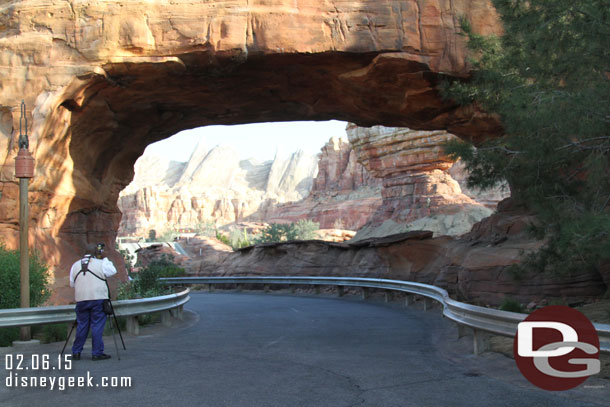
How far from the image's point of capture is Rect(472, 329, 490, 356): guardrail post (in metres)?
8.02

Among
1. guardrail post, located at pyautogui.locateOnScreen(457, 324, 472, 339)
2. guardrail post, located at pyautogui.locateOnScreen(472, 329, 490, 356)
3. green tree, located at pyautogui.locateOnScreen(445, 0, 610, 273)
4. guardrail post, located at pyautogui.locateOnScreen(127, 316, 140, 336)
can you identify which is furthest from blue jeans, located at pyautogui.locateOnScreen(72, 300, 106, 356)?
green tree, located at pyautogui.locateOnScreen(445, 0, 610, 273)

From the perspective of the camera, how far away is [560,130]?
27.7 feet

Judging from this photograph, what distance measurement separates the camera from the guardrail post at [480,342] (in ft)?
26.3

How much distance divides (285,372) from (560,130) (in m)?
5.22

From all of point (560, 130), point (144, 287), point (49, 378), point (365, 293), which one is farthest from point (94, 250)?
point (365, 293)

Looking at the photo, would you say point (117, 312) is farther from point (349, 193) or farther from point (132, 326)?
point (349, 193)

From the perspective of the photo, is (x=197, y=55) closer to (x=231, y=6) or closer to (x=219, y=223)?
(x=231, y=6)

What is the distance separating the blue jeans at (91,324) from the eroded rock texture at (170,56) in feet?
23.9

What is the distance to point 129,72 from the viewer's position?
14.4 meters

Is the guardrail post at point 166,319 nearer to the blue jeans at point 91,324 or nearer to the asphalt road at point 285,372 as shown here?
the asphalt road at point 285,372

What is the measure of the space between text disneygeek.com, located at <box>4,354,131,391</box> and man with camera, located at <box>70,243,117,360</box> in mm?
348

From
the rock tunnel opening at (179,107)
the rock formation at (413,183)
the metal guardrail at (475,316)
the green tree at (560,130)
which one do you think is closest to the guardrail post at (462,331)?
the metal guardrail at (475,316)

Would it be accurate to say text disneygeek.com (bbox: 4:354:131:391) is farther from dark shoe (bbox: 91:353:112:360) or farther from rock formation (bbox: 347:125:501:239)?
rock formation (bbox: 347:125:501:239)

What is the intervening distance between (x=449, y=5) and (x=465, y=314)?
29.3 feet
